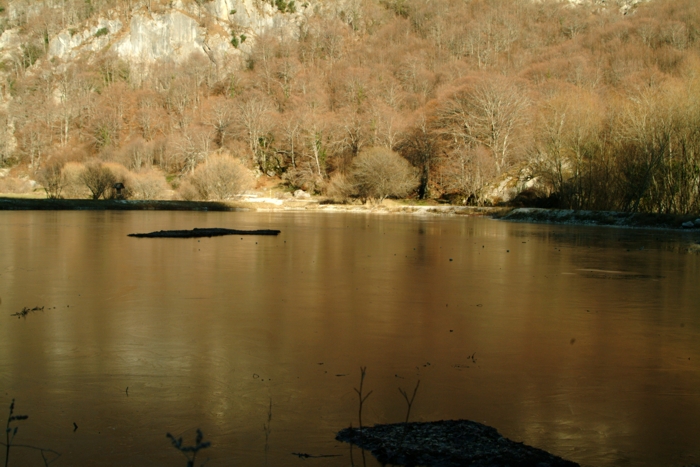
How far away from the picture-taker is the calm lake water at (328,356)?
4.51m

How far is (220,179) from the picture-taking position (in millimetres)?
58125

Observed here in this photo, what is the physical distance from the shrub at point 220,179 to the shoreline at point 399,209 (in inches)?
113

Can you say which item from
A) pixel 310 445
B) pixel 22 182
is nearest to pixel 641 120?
pixel 310 445

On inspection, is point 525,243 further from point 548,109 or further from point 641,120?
point 548,109

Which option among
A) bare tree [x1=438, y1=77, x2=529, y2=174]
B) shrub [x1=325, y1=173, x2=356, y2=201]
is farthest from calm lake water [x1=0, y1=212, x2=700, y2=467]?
bare tree [x1=438, y1=77, x2=529, y2=174]

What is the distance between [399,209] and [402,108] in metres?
40.0

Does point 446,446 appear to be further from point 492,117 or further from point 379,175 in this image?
point 492,117

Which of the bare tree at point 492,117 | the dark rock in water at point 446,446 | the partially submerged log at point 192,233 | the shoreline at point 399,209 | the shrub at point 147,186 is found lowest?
the dark rock in water at point 446,446

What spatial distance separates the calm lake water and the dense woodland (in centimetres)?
2684

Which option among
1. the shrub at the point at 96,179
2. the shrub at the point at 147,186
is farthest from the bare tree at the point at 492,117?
the shrub at the point at 96,179

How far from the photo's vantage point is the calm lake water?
14.8 ft

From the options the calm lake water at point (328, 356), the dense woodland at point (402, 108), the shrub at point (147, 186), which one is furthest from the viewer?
the shrub at point (147, 186)

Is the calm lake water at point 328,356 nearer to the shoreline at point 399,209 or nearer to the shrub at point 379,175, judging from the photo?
the shoreline at point 399,209

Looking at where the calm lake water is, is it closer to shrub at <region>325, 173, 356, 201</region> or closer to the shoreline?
the shoreline
